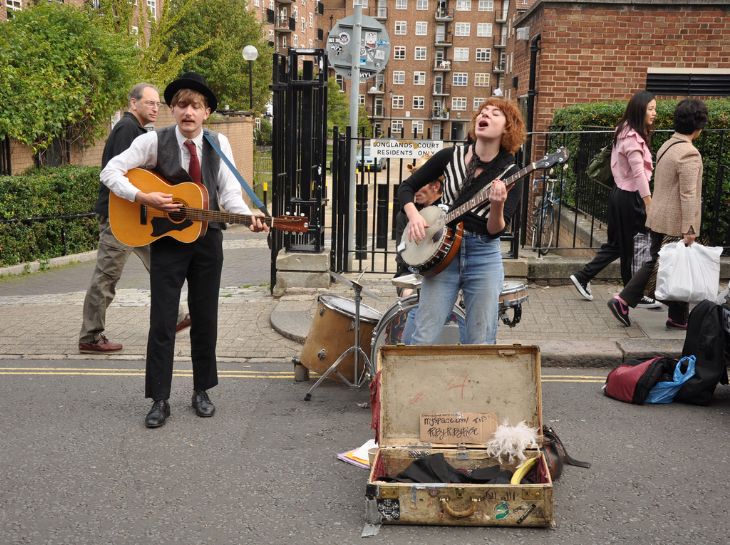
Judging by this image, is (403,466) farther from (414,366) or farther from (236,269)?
(236,269)

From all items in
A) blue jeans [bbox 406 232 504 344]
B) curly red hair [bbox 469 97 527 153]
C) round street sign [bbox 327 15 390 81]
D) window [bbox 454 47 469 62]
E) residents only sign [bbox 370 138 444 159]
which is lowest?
blue jeans [bbox 406 232 504 344]

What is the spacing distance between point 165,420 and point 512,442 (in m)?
2.28

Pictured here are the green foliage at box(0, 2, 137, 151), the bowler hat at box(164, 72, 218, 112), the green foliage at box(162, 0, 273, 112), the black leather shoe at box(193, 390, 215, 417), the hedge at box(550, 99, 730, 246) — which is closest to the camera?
the bowler hat at box(164, 72, 218, 112)

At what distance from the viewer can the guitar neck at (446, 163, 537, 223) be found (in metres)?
4.50

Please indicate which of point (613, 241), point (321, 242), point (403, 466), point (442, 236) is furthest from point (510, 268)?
point (403, 466)

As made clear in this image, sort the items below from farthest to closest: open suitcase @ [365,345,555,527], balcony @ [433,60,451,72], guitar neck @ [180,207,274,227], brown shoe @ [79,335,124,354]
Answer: balcony @ [433,60,451,72]
brown shoe @ [79,335,124,354]
guitar neck @ [180,207,274,227]
open suitcase @ [365,345,555,527]

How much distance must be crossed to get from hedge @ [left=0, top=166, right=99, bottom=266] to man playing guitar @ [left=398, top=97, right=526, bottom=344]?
982cm

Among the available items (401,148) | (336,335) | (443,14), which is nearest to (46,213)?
(401,148)

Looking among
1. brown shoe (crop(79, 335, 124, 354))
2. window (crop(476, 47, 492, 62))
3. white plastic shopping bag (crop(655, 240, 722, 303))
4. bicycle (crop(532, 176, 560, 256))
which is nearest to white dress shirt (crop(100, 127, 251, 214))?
brown shoe (crop(79, 335, 124, 354))

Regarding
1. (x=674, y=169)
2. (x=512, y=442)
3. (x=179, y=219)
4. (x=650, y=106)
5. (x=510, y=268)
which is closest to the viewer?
(x=512, y=442)

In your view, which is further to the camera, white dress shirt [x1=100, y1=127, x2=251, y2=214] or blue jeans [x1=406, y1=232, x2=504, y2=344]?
white dress shirt [x1=100, y1=127, x2=251, y2=214]

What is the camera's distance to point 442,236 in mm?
4695

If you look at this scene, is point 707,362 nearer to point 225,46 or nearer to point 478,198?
point 478,198

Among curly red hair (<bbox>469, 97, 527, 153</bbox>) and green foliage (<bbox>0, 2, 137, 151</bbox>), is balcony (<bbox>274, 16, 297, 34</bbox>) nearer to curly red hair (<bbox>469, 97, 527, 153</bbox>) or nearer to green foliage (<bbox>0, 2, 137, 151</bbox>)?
green foliage (<bbox>0, 2, 137, 151</bbox>)
